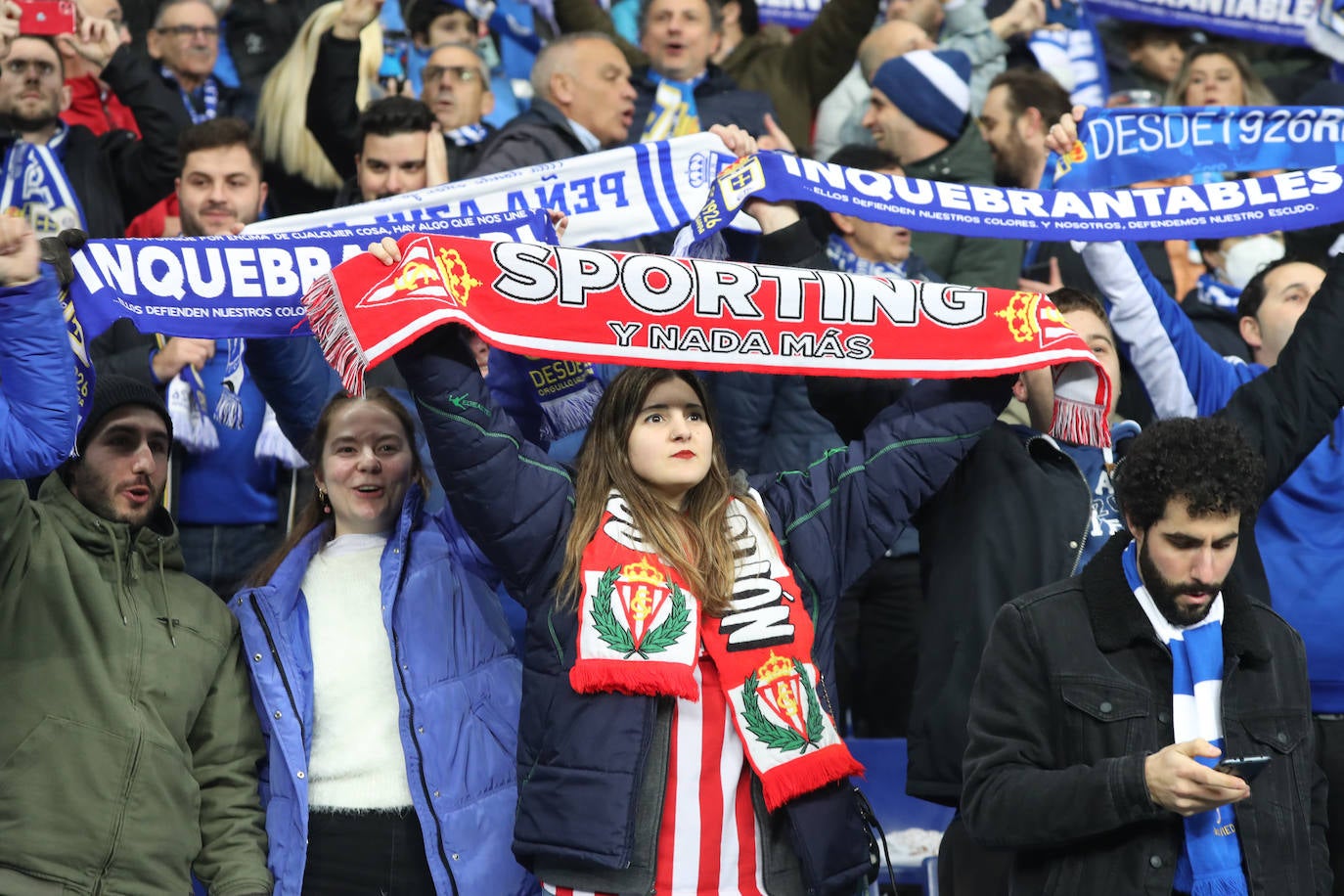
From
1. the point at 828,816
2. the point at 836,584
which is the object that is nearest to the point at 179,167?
the point at 836,584

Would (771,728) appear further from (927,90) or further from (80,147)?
(80,147)

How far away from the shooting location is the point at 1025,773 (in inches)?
141

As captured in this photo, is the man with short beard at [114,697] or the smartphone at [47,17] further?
the smartphone at [47,17]

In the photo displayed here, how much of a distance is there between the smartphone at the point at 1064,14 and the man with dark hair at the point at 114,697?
6.41 m

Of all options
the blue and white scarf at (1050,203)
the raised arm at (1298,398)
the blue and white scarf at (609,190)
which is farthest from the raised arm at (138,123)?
the raised arm at (1298,398)

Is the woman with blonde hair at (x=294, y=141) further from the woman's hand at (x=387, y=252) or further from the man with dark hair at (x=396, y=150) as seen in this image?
the woman's hand at (x=387, y=252)

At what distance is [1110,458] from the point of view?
4.79 m

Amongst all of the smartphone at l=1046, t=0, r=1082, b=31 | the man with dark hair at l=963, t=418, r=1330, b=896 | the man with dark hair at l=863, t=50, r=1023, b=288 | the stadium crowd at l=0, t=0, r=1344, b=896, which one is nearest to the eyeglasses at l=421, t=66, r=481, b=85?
the man with dark hair at l=863, t=50, r=1023, b=288

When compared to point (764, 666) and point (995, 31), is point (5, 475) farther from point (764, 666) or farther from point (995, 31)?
point (995, 31)

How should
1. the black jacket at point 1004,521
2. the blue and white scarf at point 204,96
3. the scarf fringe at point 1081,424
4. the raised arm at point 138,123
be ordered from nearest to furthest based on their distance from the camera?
the black jacket at point 1004,521, the scarf fringe at point 1081,424, the raised arm at point 138,123, the blue and white scarf at point 204,96

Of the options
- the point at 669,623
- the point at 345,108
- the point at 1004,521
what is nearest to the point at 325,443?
the point at 669,623

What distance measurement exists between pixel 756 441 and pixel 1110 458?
5.02ft

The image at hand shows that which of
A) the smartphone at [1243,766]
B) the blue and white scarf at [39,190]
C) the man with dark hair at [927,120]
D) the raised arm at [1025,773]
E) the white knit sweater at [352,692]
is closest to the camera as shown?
the smartphone at [1243,766]

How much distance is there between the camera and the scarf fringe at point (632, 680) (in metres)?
3.90
